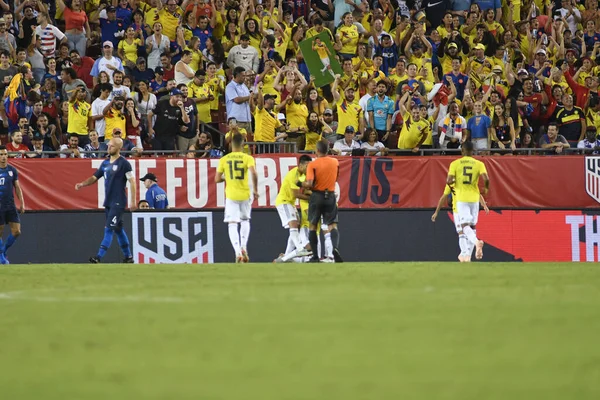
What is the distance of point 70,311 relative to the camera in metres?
9.45

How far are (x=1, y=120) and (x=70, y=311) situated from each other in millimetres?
14631

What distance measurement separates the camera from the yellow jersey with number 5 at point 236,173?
18250mm

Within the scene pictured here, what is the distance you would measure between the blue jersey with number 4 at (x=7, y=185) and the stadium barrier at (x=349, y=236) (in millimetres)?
2854

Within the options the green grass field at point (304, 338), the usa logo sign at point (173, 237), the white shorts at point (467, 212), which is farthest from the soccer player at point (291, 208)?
the green grass field at point (304, 338)

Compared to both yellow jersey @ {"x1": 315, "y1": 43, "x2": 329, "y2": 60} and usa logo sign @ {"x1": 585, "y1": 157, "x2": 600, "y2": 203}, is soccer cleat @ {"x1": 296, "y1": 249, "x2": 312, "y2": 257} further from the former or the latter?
usa logo sign @ {"x1": 585, "y1": 157, "x2": 600, "y2": 203}

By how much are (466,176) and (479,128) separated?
5.51 meters

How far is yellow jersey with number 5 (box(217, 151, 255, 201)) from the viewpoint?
18.2 m

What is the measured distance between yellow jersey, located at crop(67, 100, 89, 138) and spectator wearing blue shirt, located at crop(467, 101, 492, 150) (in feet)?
26.0

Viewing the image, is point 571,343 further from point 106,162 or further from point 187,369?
point 106,162

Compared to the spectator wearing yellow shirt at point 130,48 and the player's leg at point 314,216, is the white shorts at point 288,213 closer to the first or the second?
the player's leg at point 314,216

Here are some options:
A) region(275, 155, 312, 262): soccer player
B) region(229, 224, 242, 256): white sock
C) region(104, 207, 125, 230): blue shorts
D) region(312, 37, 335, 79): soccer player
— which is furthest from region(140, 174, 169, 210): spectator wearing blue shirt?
region(229, 224, 242, 256): white sock

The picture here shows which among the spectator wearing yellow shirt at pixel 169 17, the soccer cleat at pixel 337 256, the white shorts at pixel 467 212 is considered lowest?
the soccer cleat at pixel 337 256

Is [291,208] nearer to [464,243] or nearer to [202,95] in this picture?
[464,243]

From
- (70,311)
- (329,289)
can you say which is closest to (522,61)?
(329,289)
